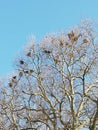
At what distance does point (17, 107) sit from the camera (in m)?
27.1

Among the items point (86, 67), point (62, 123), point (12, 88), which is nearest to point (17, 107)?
point (12, 88)

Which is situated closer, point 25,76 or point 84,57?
point 84,57

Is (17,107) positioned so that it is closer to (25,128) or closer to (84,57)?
(25,128)

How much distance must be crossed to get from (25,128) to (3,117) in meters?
3.19

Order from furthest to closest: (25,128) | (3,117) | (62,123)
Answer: (3,117) → (25,128) → (62,123)

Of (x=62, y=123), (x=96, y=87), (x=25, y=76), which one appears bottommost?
(x=62, y=123)

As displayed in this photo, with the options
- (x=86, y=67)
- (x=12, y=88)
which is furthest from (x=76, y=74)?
(x=12, y=88)

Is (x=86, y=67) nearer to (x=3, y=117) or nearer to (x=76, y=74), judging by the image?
(x=76, y=74)

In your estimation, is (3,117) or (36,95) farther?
(3,117)

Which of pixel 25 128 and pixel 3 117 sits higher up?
pixel 3 117

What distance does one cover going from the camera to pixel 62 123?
24.3 metres

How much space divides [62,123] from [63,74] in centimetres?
309

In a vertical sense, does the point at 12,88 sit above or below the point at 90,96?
above

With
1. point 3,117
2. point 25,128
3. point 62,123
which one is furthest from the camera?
point 3,117
